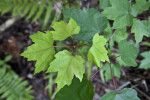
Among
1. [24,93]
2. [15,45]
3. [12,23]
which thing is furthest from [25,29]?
[24,93]

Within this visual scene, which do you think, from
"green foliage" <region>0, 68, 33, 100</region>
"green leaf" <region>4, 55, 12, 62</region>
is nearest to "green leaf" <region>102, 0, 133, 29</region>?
"green foliage" <region>0, 68, 33, 100</region>

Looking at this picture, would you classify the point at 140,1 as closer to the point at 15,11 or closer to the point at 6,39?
the point at 15,11

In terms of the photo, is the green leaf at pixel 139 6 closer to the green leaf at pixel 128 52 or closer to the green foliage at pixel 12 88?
the green leaf at pixel 128 52

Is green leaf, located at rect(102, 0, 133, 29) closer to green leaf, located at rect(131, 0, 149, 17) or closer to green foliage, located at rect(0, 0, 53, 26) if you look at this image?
green leaf, located at rect(131, 0, 149, 17)

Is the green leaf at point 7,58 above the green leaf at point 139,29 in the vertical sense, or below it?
below

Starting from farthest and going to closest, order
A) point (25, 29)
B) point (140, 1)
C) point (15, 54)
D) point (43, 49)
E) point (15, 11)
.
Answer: point (25, 29)
point (15, 54)
point (15, 11)
point (140, 1)
point (43, 49)

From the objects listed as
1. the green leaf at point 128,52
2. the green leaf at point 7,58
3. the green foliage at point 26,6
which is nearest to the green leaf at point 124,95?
the green leaf at point 128,52
